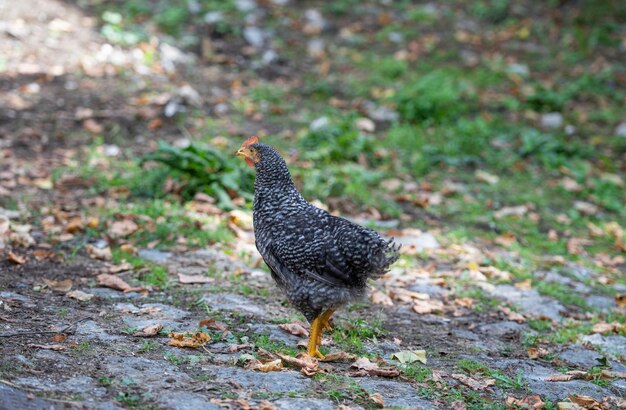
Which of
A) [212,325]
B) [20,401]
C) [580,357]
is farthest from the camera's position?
[580,357]

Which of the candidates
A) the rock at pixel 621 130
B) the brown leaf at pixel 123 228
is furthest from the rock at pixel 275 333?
the rock at pixel 621 130

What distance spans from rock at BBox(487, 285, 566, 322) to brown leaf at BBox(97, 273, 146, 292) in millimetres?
3089

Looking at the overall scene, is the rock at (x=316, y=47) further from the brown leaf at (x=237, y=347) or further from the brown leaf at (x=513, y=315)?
the brown leaf at (x=237, y=347)

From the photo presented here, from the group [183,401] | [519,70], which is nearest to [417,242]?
[183,401]

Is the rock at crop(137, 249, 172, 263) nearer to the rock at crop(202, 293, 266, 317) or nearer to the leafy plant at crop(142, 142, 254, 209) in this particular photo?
the rock at crop(202, 293, 266, 317)

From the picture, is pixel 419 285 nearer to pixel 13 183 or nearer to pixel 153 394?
pixel 153 394

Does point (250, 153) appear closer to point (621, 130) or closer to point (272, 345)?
point (272, 345)

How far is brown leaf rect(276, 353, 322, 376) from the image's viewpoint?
14.7 feet

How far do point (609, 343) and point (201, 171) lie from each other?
426cm

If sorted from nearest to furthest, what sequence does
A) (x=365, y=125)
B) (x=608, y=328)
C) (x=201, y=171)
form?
(x=608, y=328) → (x=201, y=171) → (x=365, y=125)

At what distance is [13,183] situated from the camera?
788 centimetres

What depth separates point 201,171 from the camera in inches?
311

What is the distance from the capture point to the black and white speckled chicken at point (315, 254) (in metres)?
4.79

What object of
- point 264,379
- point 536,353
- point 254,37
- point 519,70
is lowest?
point 536,353
